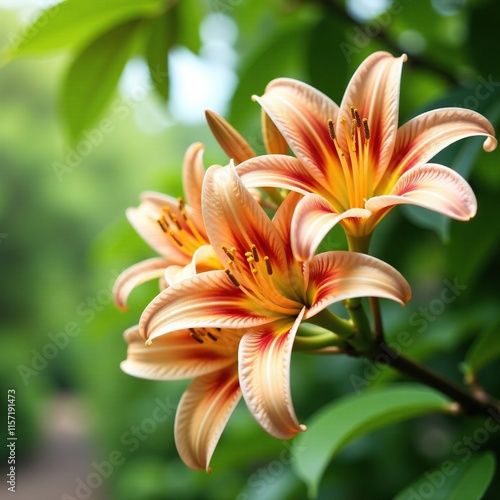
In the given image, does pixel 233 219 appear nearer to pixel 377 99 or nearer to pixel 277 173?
pixel 277 173

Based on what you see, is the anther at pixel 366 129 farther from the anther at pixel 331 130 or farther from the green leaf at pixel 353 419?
the green leaf at pixel 353 419

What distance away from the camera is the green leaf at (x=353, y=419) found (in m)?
0.68

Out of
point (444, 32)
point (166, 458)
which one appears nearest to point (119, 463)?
point (166, 458)

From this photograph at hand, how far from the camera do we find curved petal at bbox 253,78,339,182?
482mm

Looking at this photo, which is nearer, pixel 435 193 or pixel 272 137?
pixel 435 193

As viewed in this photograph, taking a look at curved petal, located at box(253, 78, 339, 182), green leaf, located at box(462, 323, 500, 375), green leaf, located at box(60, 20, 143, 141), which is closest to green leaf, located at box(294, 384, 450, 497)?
green leaf, located at box(462, 323, 500, 375)

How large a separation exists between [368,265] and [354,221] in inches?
1.9

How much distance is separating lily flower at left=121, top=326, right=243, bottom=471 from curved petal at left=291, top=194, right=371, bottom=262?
0.13 meters

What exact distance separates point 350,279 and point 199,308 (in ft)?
0.35

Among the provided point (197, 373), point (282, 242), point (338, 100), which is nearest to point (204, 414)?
point (197, 373)

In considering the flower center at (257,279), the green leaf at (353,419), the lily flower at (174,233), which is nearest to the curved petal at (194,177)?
the lily flower at (174,233)

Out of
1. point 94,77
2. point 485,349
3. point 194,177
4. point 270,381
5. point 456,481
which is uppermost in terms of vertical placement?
point 94,77

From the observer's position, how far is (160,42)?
2.92 feet

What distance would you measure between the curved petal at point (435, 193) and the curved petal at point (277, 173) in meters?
0.06
